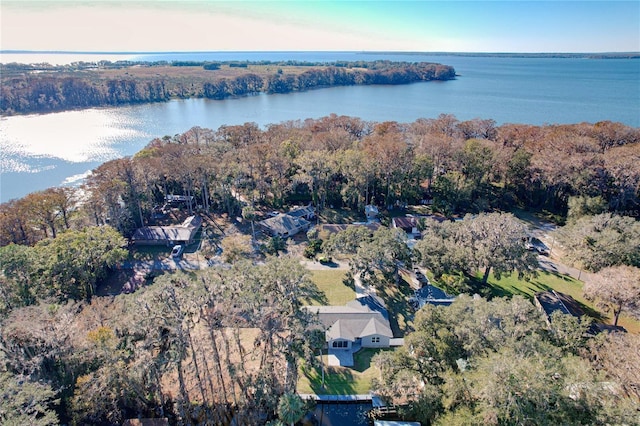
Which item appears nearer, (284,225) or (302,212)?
(284,225)

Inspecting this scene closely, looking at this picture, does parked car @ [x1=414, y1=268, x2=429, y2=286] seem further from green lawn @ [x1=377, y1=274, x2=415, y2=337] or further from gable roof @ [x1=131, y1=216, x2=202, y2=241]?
gable roof @ [x1=131, y1=216, x2=202, y2=241]

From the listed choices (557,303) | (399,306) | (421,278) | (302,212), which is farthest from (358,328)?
(302,212)

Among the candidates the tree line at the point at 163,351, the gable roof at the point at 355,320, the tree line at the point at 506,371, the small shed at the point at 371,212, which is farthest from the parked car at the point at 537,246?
the tree line at the point at 163,351

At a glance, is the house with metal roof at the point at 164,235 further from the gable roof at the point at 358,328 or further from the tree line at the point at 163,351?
the gable roof at the point at 358,328

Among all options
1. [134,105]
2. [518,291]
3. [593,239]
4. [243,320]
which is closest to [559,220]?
[593,239]

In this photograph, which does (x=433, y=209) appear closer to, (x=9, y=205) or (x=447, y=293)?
(x=447, y=293)

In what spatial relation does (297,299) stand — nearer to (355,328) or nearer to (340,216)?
(355,328)

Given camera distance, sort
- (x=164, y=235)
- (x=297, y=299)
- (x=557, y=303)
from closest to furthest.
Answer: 1. (x=297, y=299)
2. (x=557, y=303)
3. (x=164, y=235)
